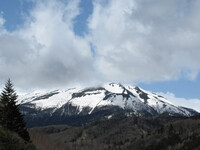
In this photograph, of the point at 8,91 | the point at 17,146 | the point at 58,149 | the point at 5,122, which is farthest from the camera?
the point at 58,149

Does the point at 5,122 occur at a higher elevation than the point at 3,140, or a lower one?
higher

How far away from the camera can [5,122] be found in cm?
4944

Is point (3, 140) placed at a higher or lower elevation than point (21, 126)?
lower

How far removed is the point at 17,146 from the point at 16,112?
13.5 meters

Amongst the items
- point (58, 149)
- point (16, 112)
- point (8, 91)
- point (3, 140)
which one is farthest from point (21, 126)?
point (58, 149)

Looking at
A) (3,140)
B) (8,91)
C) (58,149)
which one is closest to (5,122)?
(8,91)

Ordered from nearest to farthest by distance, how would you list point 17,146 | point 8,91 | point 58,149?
point 17,146 < point 8,91 < point 58,149

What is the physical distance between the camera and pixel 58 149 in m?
151

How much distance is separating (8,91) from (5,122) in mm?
5949

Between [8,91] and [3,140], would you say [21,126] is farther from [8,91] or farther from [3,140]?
[3,140]

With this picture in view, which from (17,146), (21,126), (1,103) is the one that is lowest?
(17,146)

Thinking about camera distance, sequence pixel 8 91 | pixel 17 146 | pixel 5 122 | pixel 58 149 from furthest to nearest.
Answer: pixel 58 149
pixel 8 91
pixel 5 122
pixel 17 146

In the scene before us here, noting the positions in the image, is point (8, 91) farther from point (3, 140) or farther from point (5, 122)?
point (3, 140)

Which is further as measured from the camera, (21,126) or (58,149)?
(58,149)
